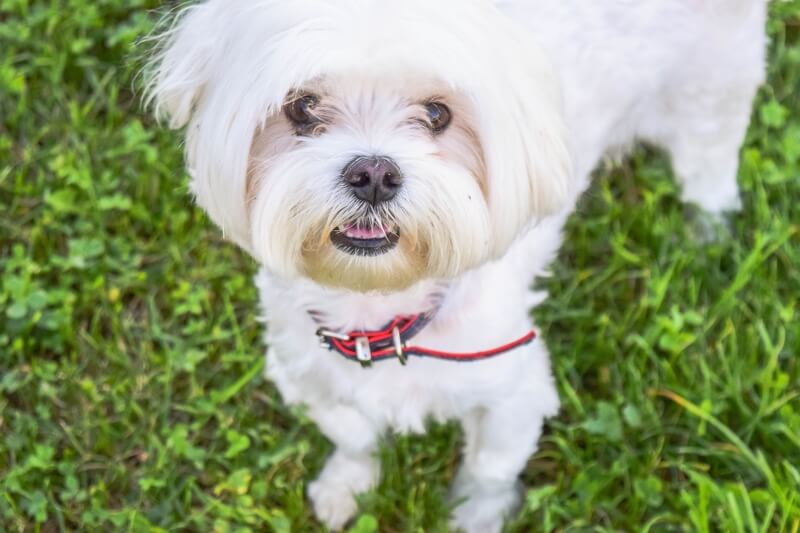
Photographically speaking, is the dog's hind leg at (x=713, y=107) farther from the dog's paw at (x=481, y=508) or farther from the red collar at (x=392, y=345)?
the dog's paw at (x=481, y=508)

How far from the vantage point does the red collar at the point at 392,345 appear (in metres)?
2.18

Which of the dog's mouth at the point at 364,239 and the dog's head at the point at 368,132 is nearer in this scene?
the dog's head at the point at 368,132

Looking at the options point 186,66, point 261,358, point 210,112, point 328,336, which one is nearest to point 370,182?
point 210,112

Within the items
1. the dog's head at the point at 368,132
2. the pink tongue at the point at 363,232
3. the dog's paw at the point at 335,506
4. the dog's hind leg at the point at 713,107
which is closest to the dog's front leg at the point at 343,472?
the dog's paw at the point at 335,506

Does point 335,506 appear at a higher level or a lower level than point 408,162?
lower

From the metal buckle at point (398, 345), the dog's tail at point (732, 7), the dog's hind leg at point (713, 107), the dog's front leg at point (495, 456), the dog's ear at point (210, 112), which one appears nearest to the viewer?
the dog's ear at point (210, 112)

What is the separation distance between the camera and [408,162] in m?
1.78

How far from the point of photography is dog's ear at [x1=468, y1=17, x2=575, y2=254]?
178 cm

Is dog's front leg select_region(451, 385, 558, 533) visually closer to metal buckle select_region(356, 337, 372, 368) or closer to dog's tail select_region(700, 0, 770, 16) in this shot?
metal buckle select_region(356, 337, 372, 368)

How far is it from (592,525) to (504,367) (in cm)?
74

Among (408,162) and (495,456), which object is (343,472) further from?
(408,162)

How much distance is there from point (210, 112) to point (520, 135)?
0.56 metres

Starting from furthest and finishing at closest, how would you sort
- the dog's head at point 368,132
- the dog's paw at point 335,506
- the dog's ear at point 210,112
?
1. the dog's paw at point 335,506
2. the dog's ear at point 210,112
3. the dog's head at point 368,132

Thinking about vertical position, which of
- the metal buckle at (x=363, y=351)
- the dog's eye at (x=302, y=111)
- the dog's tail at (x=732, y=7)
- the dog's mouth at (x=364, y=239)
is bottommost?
the metal buckle at (x=363, y=351)
